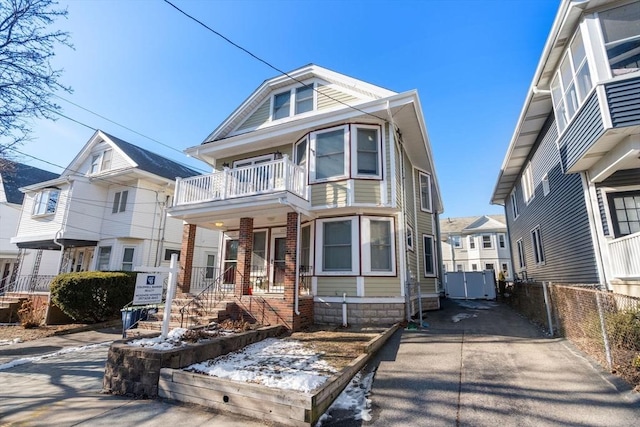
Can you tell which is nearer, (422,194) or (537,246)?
(537,246)

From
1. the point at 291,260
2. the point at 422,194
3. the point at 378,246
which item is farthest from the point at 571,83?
the point at 291,260

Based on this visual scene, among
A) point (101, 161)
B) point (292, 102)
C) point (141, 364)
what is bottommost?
point (141, 364)

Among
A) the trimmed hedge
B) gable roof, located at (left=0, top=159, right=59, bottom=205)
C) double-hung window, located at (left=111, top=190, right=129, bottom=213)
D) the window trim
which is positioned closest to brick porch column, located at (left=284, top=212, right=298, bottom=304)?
the trimmed hedge

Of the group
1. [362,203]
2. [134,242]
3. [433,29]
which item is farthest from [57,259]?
[433,29]

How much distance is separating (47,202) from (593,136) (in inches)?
948

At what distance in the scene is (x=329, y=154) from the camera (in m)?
10.7

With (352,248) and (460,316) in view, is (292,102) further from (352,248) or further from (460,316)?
(460,316)

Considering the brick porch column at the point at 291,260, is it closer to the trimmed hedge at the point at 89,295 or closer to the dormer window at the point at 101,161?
the trimmed hedge at the point at 89,295

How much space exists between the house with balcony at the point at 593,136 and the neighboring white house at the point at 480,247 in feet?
75.9

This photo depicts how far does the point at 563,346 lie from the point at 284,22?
10.3 meters

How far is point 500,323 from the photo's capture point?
381 inches

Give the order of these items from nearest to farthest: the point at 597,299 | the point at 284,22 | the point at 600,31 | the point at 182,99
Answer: the point at 597,299
the point at 600,31
the point at 284,22
the point at 182,99

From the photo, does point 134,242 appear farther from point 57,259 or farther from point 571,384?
point 571,384

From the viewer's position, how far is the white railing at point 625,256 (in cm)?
697
